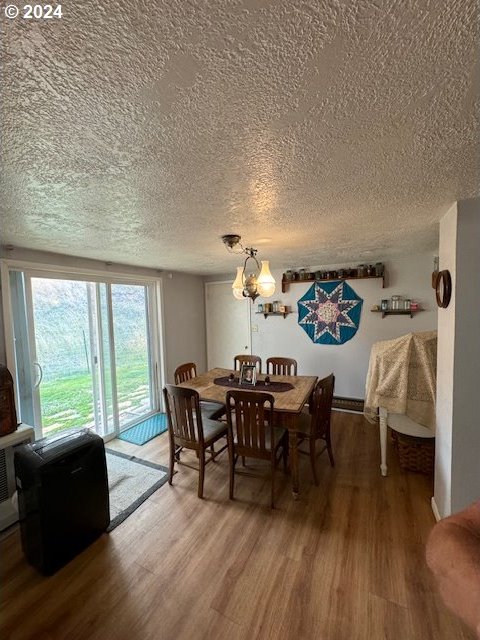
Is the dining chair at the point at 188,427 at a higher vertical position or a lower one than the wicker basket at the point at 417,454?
higher

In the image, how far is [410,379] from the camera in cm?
223

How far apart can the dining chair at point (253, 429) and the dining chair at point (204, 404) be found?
411 mm

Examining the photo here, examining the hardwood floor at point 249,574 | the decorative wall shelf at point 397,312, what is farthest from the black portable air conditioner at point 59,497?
the decorative wall shelf at point 397,312

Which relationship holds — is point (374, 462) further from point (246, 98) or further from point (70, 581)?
point (246, 98)

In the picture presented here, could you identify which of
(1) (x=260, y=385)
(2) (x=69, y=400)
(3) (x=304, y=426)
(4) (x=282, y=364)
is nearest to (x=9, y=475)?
(2) (x=69, y=400)

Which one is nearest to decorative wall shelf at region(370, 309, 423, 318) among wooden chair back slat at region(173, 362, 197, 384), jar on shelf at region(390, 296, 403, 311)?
jar on shelf at region(390, 296, 403, 311)

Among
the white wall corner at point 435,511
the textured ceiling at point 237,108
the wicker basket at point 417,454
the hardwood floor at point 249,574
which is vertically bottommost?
the hardwood floor at point 249,574

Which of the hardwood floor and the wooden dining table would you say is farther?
the wooden dining table

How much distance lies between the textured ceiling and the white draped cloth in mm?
1142

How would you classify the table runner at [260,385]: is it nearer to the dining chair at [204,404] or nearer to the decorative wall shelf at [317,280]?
the dining chair at [204,404]

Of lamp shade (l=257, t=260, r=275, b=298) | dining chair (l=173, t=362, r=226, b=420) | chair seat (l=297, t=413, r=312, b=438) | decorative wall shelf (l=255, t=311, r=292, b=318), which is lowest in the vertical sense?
chair seat (l=297, t=413, r=312, b=438)

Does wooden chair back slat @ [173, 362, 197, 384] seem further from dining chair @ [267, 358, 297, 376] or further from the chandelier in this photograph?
the chandelier

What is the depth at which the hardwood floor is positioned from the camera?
1.32 meters

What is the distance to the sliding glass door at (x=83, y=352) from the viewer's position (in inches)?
100
